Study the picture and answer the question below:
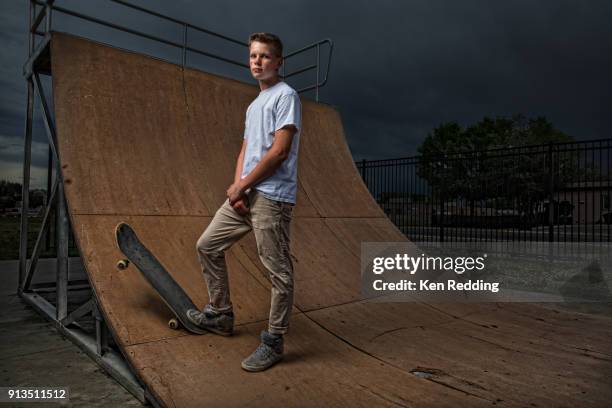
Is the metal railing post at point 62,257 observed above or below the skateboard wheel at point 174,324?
above

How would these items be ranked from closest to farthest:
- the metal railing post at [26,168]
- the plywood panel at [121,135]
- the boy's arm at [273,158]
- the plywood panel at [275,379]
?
the plywood panel at [275,379] → the boy's arm at [273,158] → the plywood panel at [121,135] → the metal railing post at [26,168]

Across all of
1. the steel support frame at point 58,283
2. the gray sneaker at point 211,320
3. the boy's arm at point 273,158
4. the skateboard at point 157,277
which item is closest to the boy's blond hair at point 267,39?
the boy's arm at point 273,158

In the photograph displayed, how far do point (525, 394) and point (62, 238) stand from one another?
401 centimetres

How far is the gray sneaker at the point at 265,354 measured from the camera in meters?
2.67

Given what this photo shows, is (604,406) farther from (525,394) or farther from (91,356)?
(91,356)

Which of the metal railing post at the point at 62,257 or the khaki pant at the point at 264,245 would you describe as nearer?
the khaki pant at the point at 264,245

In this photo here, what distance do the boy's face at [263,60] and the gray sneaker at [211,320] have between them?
1.70 meters

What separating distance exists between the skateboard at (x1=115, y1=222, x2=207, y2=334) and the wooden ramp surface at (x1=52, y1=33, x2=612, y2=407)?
11 centimetres

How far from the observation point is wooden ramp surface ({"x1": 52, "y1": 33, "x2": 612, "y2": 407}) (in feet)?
8.59

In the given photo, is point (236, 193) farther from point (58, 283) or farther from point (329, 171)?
point (329, 171)

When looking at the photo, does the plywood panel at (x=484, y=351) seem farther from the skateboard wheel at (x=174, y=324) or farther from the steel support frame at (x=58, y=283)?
the steel support frame at (x=58, y=283)

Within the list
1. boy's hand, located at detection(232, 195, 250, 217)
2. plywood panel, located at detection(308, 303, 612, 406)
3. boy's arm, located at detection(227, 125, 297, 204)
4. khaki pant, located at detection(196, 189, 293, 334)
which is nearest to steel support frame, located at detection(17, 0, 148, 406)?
khaki pant, located at detection(196, 189, 293, 334)

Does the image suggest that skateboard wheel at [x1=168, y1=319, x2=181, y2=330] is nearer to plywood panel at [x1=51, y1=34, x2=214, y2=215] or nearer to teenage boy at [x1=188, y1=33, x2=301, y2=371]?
teenage boy at [x1=188, y1=33, x2=301, y2=371]

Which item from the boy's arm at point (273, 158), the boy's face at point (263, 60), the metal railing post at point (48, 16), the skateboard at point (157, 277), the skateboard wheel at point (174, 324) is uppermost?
the metal railing post at point (48, 16)
